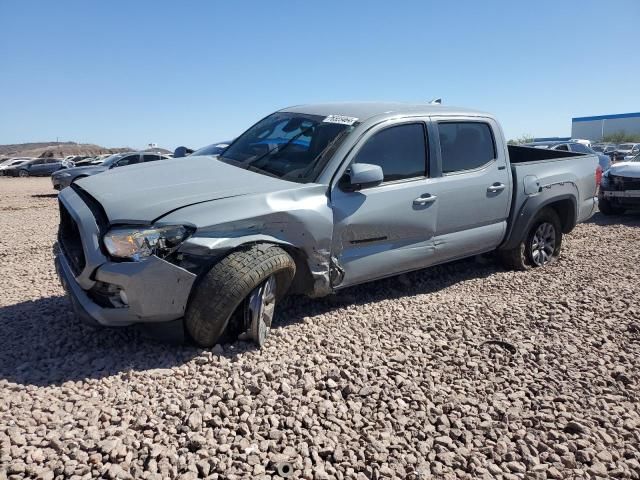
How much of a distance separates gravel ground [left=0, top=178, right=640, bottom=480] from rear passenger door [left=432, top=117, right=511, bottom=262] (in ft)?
2.09

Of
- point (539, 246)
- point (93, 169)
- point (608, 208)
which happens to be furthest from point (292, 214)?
point (93, 169)

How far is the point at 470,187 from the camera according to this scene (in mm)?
4828

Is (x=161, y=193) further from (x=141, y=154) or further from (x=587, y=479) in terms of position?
(x=141, y=154)

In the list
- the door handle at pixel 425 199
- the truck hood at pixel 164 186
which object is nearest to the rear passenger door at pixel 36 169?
the truck hood at pixel 164 186

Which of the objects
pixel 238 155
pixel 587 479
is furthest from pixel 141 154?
pixel 587 479

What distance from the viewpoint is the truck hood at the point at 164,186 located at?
3270 mm

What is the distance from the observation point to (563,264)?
6090mm

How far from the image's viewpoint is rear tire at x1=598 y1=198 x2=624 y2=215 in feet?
32.2

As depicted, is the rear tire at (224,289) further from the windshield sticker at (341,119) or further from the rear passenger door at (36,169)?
the rear passenger door at (36,169)

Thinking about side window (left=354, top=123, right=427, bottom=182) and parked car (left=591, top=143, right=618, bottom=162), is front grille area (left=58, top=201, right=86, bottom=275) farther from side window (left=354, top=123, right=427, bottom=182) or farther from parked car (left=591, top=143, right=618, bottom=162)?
parked car (left=591, top=143, right=618, bottom=162)

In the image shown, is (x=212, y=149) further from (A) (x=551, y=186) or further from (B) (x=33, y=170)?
(B) (x=33, y=170)

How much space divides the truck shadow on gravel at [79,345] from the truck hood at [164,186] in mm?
990

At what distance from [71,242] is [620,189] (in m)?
9.72

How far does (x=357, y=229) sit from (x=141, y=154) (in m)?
15.1
